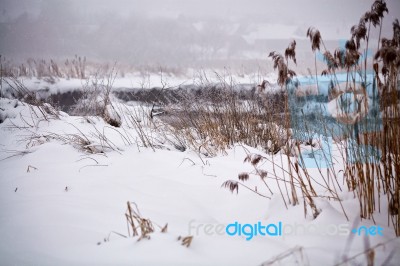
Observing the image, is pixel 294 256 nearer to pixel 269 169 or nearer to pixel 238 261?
pixel 238 261

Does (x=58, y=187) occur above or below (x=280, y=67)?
below

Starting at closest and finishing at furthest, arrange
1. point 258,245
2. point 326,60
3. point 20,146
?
point 258,245, point 326,60, point 20,146

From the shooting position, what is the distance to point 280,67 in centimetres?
127

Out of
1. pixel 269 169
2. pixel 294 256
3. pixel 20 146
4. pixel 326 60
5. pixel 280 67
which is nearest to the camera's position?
pixel 294 256

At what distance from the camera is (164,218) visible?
1428 mm

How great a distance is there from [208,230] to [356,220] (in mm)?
781

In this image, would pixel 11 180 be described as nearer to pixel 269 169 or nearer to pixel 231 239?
pixel 231 239

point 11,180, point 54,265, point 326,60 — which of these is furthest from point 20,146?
point 326,60

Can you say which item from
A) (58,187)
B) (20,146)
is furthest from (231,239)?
(20,146)

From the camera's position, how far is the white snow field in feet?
3.54

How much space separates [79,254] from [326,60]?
1753 millimetres

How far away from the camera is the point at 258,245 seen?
1169 mm

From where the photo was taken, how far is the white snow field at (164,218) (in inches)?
42.4

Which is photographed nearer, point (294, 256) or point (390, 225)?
point (294, 256)
